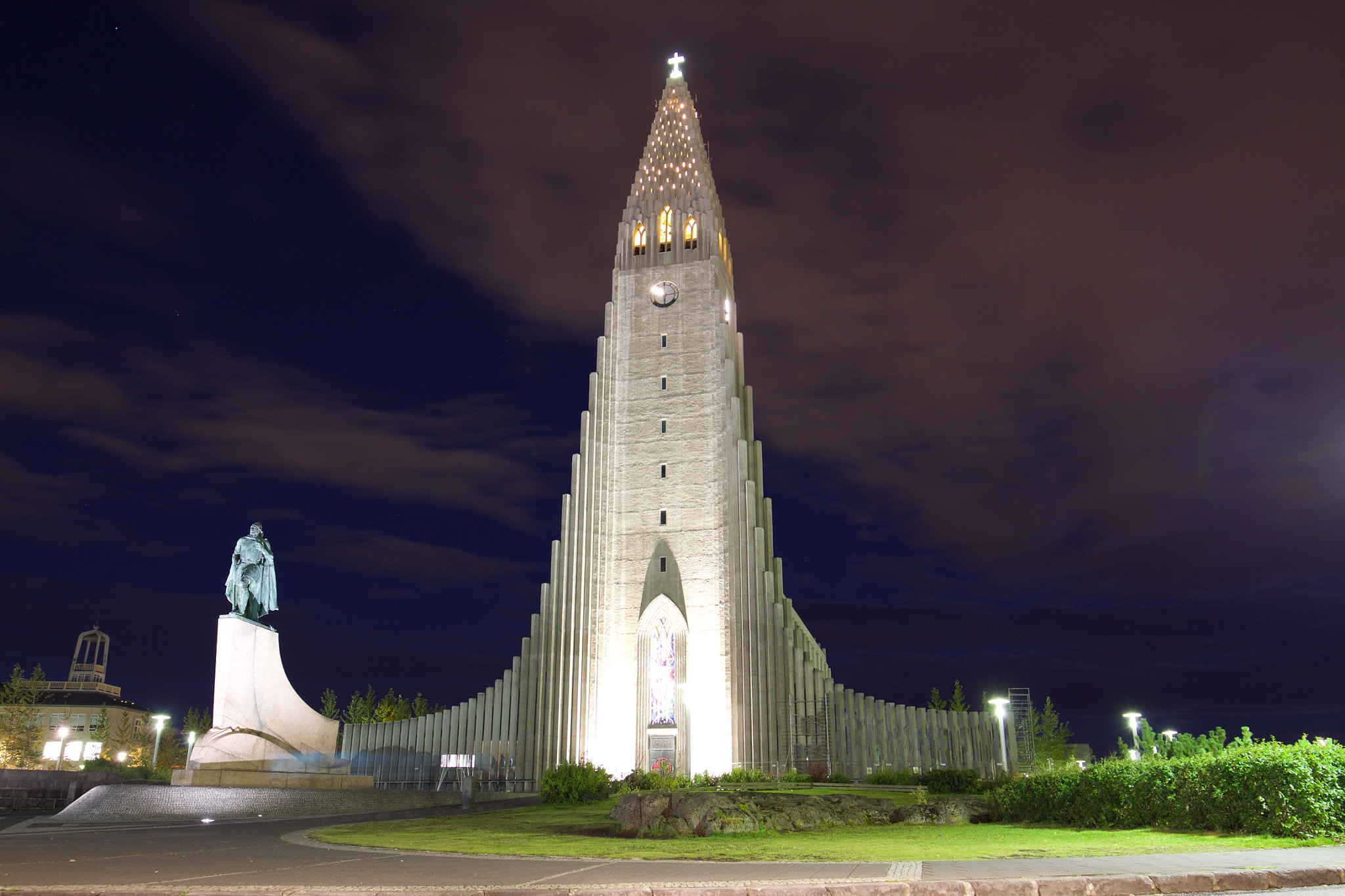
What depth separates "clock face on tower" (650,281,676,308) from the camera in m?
44.9

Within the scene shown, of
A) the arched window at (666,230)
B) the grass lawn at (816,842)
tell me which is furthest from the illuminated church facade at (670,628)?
the grass lawn at (816,842)

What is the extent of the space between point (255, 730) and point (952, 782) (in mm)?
18862

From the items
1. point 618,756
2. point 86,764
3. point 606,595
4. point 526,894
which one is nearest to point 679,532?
point 606,595

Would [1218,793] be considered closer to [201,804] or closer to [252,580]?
[201,804]

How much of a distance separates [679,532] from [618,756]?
32.0 feet

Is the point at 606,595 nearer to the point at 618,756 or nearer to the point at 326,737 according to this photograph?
the point at 618,756

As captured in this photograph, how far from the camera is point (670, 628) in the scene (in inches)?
1586

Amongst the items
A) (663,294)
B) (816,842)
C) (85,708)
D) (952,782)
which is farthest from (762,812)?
(85,708)

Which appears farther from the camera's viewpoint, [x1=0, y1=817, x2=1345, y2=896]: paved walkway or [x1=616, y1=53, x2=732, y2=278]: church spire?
[x1=616, y1=53, x2=732, y2=278]: church spire

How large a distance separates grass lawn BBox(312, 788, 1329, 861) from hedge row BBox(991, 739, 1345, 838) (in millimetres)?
339

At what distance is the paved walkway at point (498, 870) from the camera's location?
27.6 ft

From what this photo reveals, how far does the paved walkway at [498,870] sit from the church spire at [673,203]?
121ft

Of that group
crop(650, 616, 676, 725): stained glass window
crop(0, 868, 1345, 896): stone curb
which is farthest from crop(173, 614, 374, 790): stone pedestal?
crop(0, 868, 1345, 896): stone curb

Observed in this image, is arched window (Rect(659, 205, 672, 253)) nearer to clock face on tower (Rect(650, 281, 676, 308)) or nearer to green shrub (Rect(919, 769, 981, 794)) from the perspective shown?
clock face on tower (Rect(650, 281, 676, 308))
